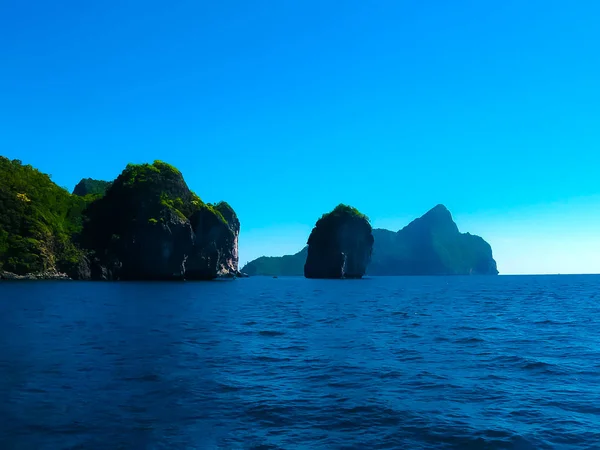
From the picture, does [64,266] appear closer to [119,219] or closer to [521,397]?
[119,219]

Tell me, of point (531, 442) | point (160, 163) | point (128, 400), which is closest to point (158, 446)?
point (128, 400)

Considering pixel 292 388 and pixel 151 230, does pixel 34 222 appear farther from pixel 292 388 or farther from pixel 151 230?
pixel 292 388

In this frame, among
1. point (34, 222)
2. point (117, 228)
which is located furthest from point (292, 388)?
point (117, 228)

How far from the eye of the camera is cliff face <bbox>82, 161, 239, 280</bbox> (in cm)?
12125

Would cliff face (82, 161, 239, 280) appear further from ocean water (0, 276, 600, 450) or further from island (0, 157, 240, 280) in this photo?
ocean water (0, 276, 600, 450)

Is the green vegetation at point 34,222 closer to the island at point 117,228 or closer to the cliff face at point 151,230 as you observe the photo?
the island at point 117,228

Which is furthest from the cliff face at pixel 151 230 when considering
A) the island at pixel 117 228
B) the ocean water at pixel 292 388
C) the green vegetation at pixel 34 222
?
the ocean water at pixel 292 388

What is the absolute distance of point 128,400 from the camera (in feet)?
42.7

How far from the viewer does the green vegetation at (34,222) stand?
10288cm

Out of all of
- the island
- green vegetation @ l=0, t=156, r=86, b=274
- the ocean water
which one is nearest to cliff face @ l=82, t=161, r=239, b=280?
the island

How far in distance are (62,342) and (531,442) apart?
70.5 ft

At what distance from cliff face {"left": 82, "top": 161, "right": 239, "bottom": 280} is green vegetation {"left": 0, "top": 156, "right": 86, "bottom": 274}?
750 centimetres

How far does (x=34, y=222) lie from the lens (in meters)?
110

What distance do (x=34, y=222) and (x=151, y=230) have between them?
27.9m
